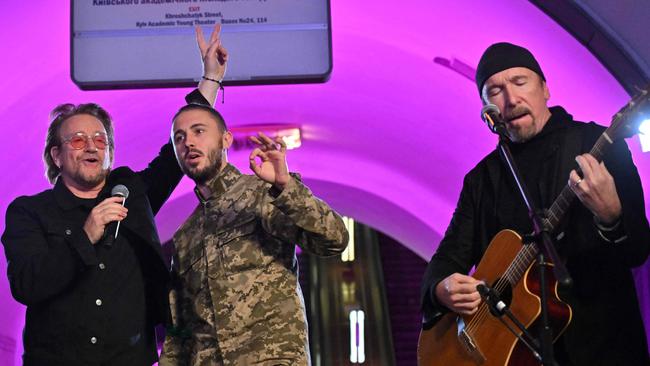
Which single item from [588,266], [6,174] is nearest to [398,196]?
[6,174]

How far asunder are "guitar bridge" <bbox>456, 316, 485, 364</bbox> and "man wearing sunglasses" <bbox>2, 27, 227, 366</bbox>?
4.17 ft

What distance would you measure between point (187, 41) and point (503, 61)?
7.93ft

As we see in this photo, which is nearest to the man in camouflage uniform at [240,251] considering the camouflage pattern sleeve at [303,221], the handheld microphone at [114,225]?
the camouflage pattern sleeve at [303,221]

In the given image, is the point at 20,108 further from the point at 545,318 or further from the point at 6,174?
the point at 545,318

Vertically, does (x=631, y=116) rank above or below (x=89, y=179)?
below

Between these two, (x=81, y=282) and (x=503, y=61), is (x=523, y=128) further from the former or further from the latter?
(x=81, y=282)

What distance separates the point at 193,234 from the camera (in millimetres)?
4398

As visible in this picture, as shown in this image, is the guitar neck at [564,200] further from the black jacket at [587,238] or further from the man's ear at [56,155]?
the man's ear at [56,155]

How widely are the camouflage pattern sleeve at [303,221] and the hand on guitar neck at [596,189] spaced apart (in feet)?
3.51

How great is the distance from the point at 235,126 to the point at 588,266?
5354mm

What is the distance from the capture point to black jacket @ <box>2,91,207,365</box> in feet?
13.1

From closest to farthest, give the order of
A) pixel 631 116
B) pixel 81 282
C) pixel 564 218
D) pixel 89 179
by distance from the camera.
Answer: pixel 631 116 < pixel 564 218 < pixel 81 282 < pixel 89 179

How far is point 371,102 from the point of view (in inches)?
307

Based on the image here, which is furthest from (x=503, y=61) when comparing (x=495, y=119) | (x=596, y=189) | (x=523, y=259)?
(x=596, y=189)
